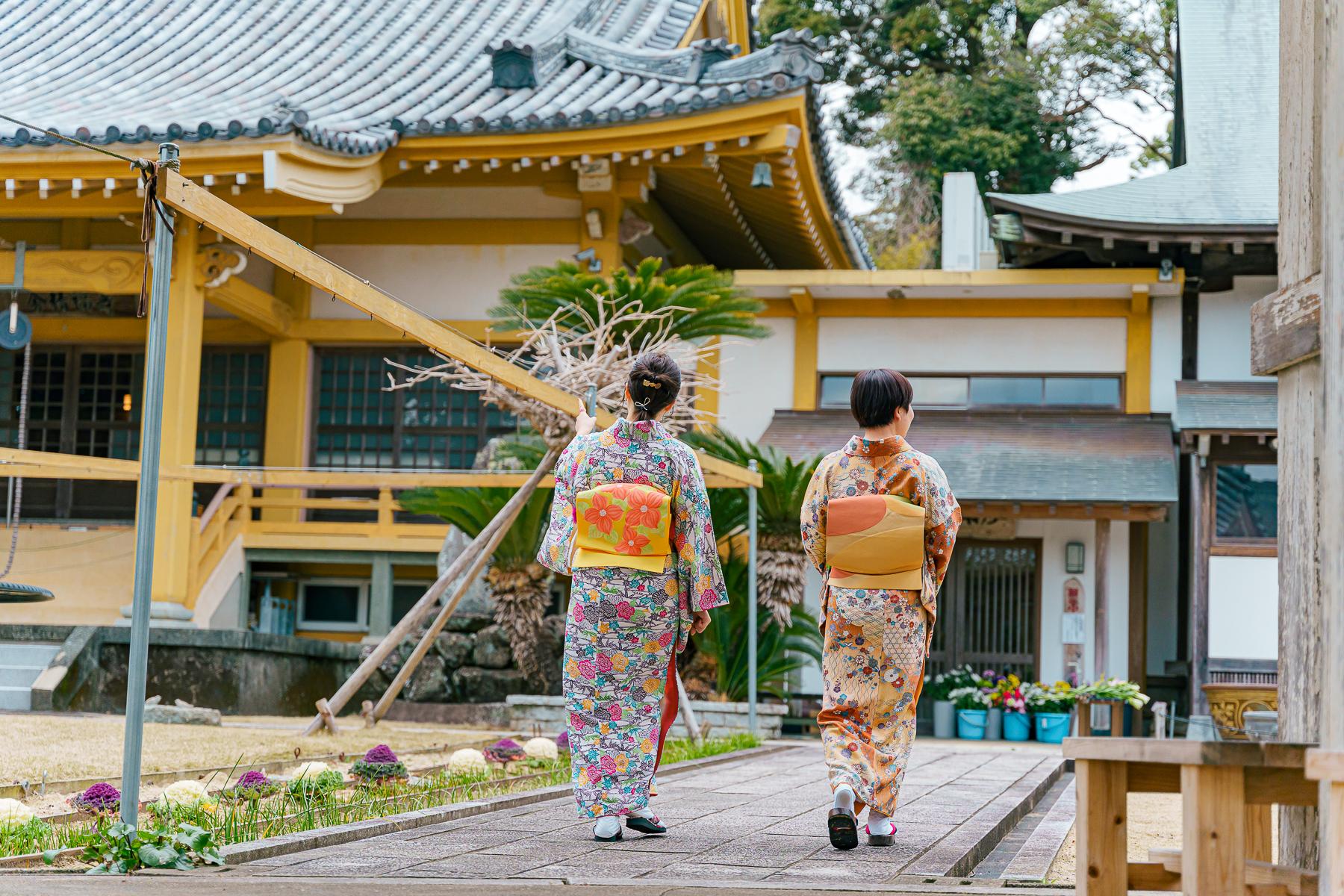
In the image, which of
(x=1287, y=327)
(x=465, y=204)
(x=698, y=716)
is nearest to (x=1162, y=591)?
(x=698, y=716)

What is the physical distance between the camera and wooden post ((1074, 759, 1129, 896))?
3316 mm

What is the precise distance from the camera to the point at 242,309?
1356 cm

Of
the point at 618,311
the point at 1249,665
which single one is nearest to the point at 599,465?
the point at 618,311

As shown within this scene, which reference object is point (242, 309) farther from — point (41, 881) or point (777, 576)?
point (41, 881)

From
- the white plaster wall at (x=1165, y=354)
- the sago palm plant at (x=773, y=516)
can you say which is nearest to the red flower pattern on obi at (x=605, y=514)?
the sago palm plant at (x=773, y=516)

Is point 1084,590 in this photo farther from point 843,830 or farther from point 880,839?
point 843,830

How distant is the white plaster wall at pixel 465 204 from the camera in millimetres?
14555

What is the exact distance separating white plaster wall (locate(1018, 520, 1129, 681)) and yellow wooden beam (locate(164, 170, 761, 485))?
8285 millimetres

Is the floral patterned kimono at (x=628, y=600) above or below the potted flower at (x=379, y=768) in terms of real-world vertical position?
above

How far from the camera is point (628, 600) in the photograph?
17.4ft

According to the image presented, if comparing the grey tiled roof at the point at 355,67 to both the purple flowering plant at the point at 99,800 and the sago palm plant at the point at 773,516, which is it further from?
the purple flowering plant at the point at 99,800

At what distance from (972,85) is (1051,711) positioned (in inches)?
639

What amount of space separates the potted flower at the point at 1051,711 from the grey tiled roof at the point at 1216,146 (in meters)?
4.29

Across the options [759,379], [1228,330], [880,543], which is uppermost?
[1228,330]
